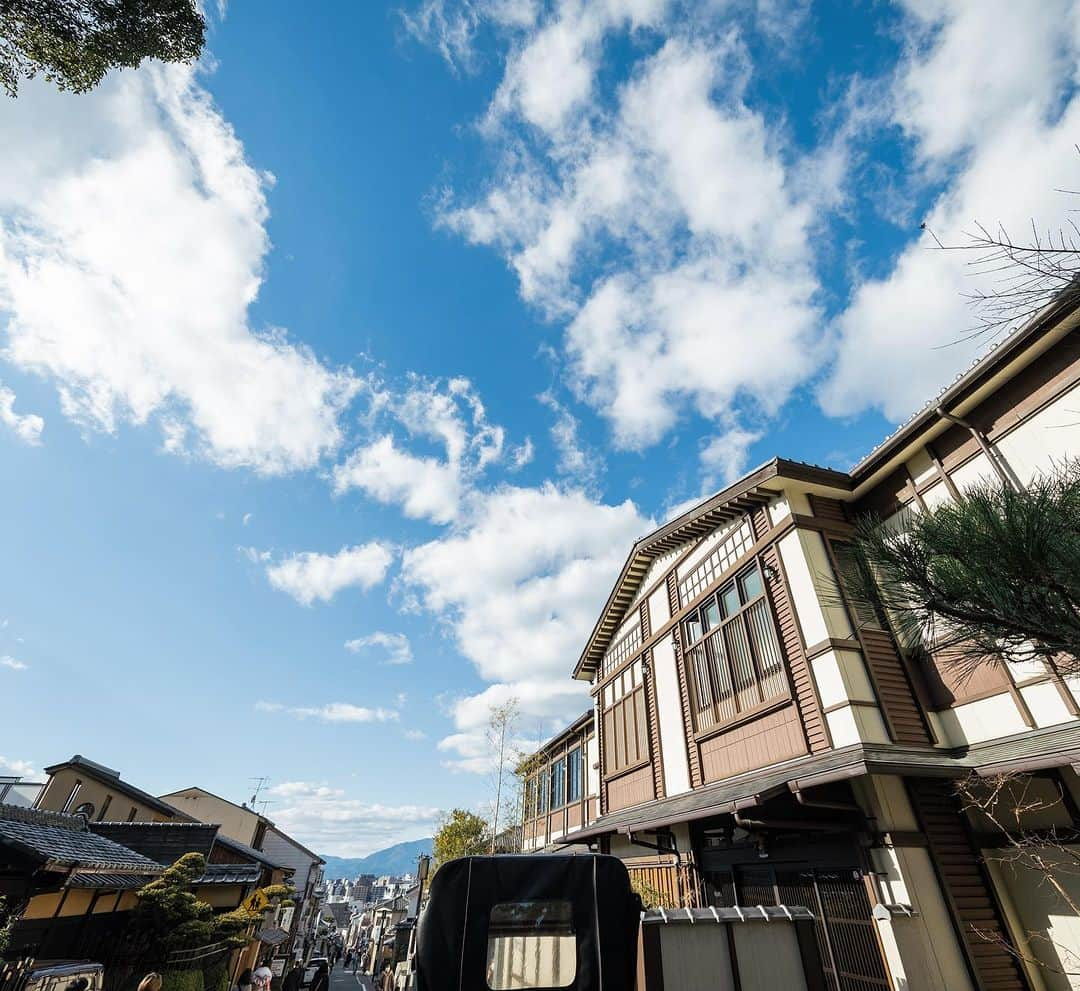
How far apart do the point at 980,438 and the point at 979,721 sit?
3.67 m

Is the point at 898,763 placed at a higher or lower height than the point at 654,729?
lower

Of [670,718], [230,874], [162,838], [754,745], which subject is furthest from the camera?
[230,874]

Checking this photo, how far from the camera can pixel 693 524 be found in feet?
36.0

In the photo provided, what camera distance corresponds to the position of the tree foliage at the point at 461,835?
21.7 m

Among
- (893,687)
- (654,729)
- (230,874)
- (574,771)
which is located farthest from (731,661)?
(230,874)

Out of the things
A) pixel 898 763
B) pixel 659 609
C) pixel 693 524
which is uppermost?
pixel 693 524

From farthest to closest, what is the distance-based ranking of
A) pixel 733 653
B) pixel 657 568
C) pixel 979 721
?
pixel 657 568, pixel 733 653, pixel 979 721

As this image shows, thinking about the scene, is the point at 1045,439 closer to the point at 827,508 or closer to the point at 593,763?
the point at 827,508

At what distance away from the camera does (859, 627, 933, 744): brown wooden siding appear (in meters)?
6.61

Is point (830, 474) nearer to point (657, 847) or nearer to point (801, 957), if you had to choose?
point (801, 957)

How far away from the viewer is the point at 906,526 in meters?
3.63

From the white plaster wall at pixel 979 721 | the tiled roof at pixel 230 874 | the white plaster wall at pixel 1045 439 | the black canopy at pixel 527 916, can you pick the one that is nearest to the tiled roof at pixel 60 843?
the tiled roof at pixel 230 874

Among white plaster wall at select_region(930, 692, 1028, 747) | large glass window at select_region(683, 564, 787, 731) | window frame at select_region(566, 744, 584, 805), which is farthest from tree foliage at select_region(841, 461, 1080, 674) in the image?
window frame at select_region(566, 744, 584, 805)

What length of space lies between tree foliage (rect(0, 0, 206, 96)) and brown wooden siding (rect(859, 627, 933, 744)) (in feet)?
35.7
